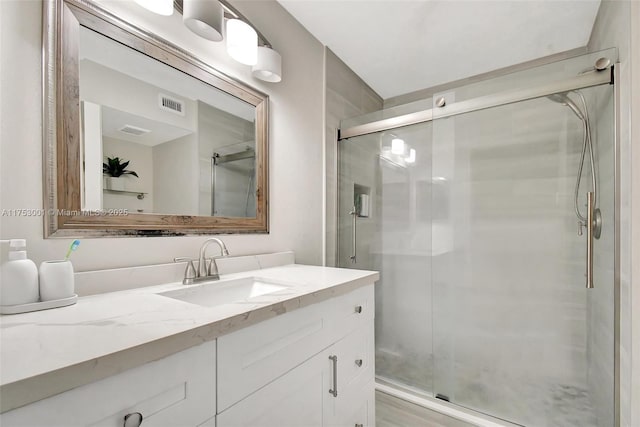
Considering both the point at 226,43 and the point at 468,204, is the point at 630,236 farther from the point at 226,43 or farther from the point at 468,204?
the point at 226,43

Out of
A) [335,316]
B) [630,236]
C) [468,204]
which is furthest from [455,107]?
[335,316]

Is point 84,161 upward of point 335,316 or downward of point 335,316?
upward

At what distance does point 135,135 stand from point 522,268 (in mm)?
1964

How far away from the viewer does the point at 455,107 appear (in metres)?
1.74

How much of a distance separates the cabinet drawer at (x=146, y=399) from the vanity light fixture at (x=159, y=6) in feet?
3.76

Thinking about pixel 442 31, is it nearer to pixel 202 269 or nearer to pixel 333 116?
pixel 333 116

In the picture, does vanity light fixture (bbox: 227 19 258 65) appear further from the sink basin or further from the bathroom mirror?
the sink basin

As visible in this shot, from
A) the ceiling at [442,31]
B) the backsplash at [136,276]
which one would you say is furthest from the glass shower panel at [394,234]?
the backsplash at [136,276]

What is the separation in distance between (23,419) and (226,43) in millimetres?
1412

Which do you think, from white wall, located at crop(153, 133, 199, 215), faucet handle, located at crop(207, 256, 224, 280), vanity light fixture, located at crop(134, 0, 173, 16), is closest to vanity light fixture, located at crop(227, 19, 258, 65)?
vanity light fixture, located at crop(134, 0, 173, 16)

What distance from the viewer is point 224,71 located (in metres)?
1.36

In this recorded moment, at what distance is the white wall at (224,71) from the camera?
77 centimetres

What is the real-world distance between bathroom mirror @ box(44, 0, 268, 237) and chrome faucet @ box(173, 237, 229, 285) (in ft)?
0.36

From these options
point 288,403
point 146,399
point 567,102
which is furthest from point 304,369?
point 567,102
